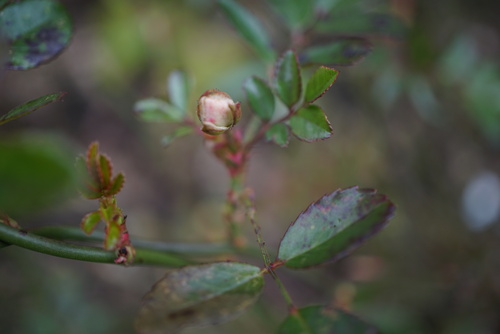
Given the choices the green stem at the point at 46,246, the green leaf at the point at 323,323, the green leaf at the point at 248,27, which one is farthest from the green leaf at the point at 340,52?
the green stem at the point at 46,246

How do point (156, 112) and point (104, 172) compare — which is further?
point (156, 112)

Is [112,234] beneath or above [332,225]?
above

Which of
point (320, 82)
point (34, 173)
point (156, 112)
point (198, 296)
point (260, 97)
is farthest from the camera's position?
point (34, 173)

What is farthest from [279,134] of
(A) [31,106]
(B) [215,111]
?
(A) [31,106]

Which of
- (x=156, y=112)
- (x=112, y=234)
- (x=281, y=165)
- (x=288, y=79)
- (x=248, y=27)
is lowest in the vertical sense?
(x=112, y=234)

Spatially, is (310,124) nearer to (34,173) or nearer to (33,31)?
(33,31)

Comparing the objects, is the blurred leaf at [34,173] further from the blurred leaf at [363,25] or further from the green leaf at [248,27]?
the blurred leaf at [363,25]
